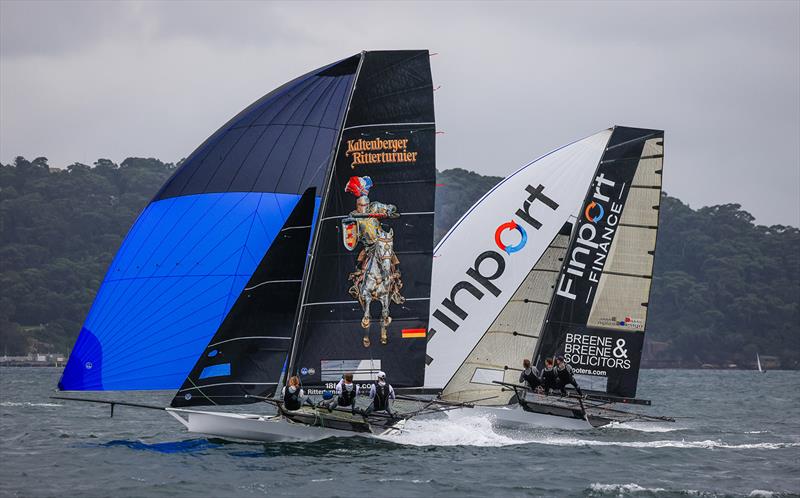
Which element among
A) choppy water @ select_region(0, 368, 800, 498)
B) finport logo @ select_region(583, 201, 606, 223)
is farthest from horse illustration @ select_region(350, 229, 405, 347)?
finport logo @ select_region(583, 201, 606, 223)

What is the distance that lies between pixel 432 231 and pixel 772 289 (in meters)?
103

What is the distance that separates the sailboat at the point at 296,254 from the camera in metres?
18.6

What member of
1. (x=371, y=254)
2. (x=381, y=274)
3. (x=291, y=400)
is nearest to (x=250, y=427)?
(x=291, y=400)

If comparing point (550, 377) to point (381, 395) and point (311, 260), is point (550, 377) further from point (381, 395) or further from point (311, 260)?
point (311, 260)

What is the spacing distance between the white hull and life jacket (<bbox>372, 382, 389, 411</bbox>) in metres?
0.87

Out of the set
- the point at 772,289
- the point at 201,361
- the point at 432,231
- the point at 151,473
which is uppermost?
the point at 772,289

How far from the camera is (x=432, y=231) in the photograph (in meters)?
19.0

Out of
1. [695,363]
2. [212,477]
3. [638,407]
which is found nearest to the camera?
[212,477]

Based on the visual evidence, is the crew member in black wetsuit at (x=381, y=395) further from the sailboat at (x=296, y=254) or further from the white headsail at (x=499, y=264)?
the white headsail at (x=499, y=264)

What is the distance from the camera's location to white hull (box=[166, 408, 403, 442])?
60.0 feet

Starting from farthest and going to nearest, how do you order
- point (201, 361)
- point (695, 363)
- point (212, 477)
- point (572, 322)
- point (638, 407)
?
point (695, 363) < point (638, 407) < point (572, 322) < point (201, 361) < point (212, 477)

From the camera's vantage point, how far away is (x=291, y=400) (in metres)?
18.5

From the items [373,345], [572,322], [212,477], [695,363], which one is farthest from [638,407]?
[695,363]

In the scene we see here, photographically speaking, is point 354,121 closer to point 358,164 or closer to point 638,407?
point 358,164
